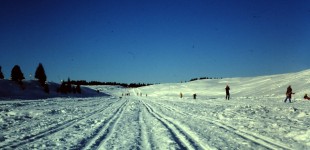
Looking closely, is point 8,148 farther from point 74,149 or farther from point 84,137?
point 84,137

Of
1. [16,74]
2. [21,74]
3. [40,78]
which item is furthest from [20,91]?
[40,78]

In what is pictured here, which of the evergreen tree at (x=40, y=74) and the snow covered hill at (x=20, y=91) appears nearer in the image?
the snow covered hill at (x=20, y=91)

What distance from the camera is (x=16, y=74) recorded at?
254 ft

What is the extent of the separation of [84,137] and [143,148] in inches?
92.7

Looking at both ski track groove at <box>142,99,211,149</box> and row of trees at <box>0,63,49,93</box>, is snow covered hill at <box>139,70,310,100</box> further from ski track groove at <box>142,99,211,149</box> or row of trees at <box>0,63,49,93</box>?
row of trees at <box>0,63,49,93</box>

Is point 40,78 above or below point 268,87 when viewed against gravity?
above

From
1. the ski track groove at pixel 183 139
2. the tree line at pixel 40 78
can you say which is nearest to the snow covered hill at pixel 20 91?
the tree line at pixel 40 78

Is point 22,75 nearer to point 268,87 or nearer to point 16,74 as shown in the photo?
point 16,74

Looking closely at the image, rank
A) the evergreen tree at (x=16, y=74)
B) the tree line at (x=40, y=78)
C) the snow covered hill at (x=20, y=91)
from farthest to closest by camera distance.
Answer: the evergreen tree at (x=16, y=74), the tree line at (x=40, y=78), the snow covered hill at (x=20, y=91)

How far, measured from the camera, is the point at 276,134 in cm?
924

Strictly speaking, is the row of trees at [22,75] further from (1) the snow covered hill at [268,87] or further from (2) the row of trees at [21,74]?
(1) the snow covered hill at [268,87]

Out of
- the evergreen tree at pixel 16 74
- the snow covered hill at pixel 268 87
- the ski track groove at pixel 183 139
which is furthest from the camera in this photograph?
the evergreen tree at pixel 16 74

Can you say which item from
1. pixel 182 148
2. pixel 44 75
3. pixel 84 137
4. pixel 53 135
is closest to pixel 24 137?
pixel 53 135

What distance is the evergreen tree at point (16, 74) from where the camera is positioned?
7631cm
